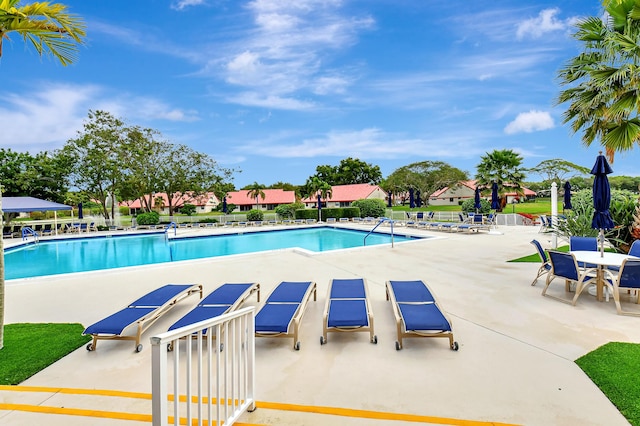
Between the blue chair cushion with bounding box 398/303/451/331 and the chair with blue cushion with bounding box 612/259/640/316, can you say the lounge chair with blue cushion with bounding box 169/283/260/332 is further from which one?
the chair with blue cushion with bounding box 612/259/640/316

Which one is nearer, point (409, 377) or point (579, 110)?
point (409, 377)

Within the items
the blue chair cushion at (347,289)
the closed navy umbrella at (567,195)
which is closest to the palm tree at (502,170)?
the closed navy umbrella at (567,195)

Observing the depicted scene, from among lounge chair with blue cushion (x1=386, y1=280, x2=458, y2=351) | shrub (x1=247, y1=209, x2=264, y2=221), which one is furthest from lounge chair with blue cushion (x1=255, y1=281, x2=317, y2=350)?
shrub (x1=247, y1=209, x2=264, y2=221)

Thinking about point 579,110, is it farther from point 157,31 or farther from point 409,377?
point 157,31

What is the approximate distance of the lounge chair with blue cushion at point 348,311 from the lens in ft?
12.4

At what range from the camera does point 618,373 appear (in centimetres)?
294

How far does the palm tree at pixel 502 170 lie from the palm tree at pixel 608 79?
19.3m

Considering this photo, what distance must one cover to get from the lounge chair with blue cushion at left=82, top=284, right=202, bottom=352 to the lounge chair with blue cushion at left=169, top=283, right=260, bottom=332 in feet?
1.60

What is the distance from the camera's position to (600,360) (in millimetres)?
3193

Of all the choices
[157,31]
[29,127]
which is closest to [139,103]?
[29,127]

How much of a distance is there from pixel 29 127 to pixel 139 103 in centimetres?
1216

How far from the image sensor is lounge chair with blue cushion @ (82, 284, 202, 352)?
12.4 feet

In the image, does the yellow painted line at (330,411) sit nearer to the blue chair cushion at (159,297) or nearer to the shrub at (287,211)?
the blue chair cushion at (159,297)

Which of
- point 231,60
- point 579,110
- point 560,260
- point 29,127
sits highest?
point 231,60
